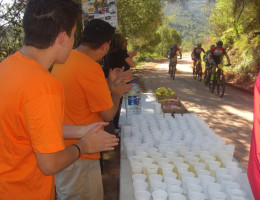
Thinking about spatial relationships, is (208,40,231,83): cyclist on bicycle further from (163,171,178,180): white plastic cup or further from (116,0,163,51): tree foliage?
(163,171,178,180): white plastic cup

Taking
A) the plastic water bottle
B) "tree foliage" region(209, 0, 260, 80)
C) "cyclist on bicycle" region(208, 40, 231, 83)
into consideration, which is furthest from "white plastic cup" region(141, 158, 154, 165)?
"tree foliage" region(209, 0, 260, 80)

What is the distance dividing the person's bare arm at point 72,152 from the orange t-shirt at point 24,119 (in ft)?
0.19

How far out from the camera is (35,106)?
1.13 meters

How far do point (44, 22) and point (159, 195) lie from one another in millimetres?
1087

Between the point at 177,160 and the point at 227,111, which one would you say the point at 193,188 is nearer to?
the point at 177,160

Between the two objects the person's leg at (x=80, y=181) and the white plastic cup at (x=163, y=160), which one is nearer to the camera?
the white plastic cup at (x=163, y=160)

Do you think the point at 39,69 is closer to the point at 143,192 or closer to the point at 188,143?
the point at 143,192

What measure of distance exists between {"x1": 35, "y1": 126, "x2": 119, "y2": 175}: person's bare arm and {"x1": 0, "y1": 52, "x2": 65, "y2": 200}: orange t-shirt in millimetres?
57

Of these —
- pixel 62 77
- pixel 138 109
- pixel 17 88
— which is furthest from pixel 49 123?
pixel 138 109

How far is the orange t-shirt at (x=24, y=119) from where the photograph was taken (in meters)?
1.14

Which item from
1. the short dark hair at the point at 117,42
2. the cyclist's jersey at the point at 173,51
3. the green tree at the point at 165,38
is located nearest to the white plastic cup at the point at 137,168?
the short dark hair at the point at 117,42

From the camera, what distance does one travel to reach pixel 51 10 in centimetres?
129

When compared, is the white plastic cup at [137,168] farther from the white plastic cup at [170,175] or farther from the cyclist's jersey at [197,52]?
the cyclist's jersey at [197,52]

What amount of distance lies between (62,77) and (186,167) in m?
Answer: 1.14
